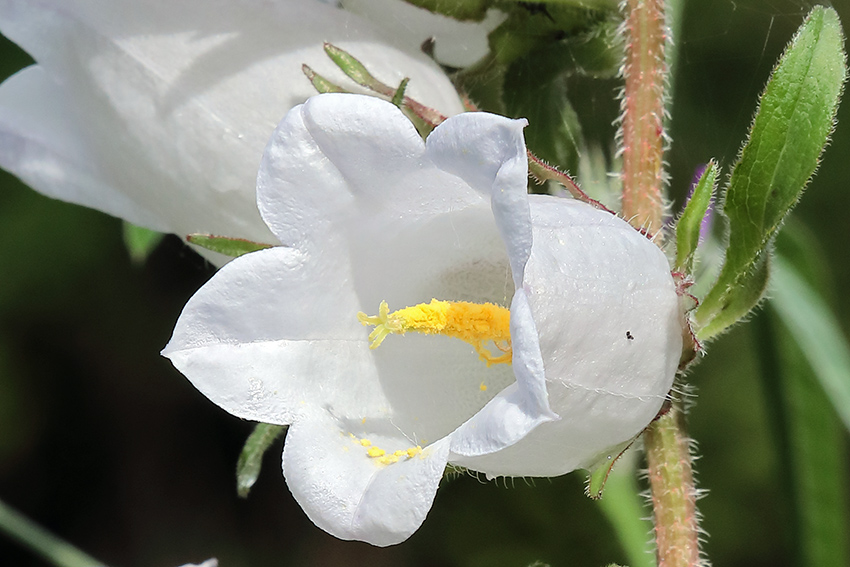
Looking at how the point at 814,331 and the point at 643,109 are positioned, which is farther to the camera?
the point at 814,331

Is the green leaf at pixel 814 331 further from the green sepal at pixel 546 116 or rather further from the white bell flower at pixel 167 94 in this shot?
the white bell flower at pixel 167 94

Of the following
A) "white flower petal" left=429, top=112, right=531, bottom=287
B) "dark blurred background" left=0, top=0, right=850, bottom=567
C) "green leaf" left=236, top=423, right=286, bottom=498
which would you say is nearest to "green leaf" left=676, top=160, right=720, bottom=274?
"white flower petal" left=429, top=112, right=531, bottom=287

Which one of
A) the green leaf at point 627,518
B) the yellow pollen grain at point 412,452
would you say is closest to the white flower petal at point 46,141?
the yellow pollen grain at point 412,452

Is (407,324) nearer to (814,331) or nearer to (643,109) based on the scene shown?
(643,109)

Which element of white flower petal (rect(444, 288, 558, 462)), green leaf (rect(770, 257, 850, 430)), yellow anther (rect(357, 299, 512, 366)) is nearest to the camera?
white flower petal (rect(444, 288, 558, 462))

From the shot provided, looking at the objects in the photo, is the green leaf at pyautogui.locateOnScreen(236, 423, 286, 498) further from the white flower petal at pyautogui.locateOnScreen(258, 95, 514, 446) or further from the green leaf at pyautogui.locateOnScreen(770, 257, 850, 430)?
the green leaf at pyautogui.locateOnScreen(770, 257, 850, 430)

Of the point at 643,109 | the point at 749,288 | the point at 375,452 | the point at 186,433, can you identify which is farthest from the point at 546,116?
the point at 186,433

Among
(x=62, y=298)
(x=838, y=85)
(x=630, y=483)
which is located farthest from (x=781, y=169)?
(x=62, y=298)
